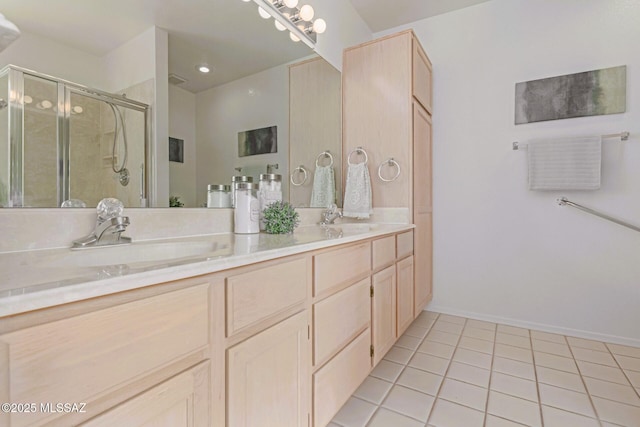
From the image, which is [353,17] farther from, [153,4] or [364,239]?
[364,239]

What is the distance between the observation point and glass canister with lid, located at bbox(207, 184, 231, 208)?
128 cm

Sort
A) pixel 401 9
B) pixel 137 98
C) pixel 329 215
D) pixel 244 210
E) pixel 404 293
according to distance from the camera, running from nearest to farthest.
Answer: pixel 137 98
pixel 244 210
pixel 404 293
pixel 329 215
pixel 401 9

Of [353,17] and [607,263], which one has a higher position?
[353,17]

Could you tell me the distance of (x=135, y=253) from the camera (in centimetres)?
89

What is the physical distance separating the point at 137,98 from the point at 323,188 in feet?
4.18

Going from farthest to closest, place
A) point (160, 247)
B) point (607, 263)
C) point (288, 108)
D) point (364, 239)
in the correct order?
point (607, 263)
point (288, 108)
point (364, 239)
point (160, 247)

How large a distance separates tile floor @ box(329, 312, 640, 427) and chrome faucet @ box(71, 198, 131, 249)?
1.14 m

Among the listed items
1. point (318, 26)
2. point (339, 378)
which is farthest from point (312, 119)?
point (339, 378)

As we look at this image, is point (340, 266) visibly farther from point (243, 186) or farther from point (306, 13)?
point (306, 13)

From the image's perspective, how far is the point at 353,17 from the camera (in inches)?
97.7

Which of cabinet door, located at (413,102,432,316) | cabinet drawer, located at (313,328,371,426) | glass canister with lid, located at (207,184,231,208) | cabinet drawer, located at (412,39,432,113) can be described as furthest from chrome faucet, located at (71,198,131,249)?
cabinet drawer, located at (412,39,432,113)

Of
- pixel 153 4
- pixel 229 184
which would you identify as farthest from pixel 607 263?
pixel 153 4

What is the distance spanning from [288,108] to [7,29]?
51.9 inches

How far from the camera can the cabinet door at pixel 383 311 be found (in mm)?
1456
